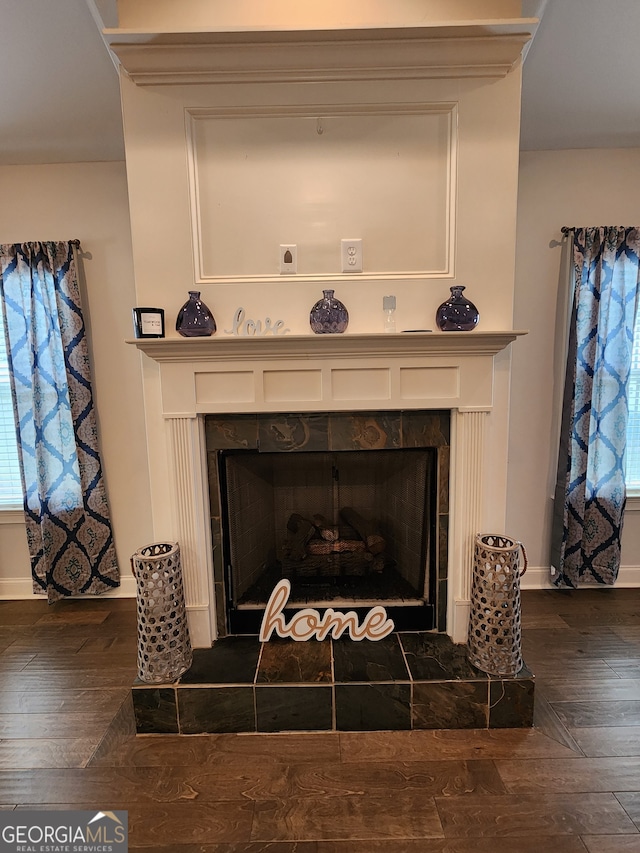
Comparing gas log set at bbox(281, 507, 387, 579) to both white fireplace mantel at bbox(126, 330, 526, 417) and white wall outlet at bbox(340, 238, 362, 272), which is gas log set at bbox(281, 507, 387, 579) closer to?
white fireplace mantel at bbox(126, 330, 526, 417)

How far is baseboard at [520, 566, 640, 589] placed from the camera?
287 cm

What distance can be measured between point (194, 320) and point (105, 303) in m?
1.25

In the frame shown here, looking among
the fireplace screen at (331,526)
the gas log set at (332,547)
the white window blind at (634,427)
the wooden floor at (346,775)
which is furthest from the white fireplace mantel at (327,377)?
the white window blind at (634,427)

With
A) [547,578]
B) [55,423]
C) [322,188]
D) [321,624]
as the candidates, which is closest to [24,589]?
[55,423]

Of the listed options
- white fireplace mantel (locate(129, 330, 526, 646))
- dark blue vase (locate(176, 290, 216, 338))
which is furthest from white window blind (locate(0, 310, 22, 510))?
dark blue vase (locate(176, 290, 216, 338))

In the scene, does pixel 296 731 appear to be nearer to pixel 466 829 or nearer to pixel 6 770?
pixel 466 829

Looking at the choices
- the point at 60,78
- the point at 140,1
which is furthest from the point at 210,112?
the point at 60,78

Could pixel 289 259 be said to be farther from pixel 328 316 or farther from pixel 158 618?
pixel 158 618

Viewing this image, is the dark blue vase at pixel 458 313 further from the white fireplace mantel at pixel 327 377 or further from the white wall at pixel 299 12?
the white wall at pixel 299 12

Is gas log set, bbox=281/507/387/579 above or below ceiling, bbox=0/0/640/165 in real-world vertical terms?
below

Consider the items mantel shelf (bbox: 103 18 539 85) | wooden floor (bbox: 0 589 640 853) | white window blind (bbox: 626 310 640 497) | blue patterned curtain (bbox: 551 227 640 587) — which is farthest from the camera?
white window blind (bbox: 626 310 640 497)

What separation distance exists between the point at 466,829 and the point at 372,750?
1.27 feet

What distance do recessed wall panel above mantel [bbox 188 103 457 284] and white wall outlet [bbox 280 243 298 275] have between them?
0.08ft

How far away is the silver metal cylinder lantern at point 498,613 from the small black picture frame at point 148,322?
1542mm
